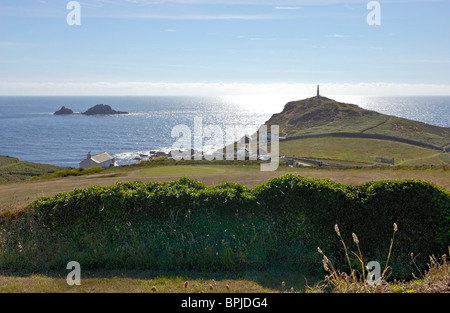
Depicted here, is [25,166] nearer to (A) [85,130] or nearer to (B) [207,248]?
(B) [207,248]

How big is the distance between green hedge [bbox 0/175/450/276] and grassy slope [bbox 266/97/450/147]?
6446 cm

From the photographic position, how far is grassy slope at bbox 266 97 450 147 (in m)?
70.6

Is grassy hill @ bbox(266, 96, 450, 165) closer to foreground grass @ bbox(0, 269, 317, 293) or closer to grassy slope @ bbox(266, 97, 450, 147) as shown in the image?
grassy slope @ bbox(266, 97, 450, 147)

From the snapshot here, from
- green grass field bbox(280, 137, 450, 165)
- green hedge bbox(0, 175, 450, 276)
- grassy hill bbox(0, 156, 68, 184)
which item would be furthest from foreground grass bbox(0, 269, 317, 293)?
grassy hill bbox(0, 156, 68, 184)

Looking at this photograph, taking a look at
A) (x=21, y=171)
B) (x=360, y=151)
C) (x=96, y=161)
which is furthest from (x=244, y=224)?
(x=21, y=171)

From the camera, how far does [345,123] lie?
8456cm

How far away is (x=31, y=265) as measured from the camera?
8.36 meters

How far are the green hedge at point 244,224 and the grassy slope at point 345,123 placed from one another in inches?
2538

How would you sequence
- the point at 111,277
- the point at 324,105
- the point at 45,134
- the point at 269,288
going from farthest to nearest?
the point at 45,134 → the point at 324,105 → the point at 111,277 → the point at 269,288

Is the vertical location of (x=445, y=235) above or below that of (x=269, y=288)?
above

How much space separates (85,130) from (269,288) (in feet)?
516

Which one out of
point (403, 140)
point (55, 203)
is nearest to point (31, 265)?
point (55, 203)

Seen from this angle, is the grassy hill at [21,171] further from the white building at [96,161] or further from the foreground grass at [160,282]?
the foreground grass at [160,282]

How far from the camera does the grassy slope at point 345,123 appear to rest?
70625 millimetres
